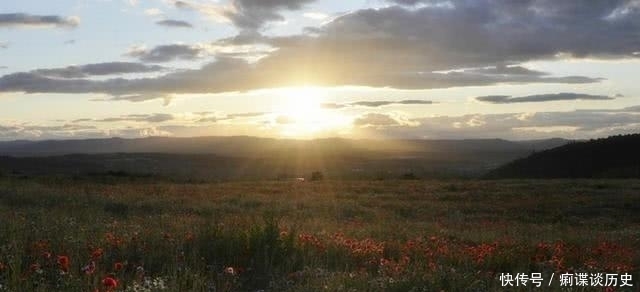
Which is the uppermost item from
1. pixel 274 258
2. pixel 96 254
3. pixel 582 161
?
pixel 96 254

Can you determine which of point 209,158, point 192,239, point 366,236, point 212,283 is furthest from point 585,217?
point 209,158

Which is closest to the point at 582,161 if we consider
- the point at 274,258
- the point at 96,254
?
the point at 274,258

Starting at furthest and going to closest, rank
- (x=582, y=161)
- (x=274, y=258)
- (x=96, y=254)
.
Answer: (x=582, y=161), (x=274, y=258), (x=96, y=254)

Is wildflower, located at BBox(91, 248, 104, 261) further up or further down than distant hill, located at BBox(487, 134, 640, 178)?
further up

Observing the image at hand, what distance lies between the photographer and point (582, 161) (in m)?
59.3

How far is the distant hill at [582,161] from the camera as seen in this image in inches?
2186

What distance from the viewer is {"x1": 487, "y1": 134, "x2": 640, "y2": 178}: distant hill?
55.5 metres

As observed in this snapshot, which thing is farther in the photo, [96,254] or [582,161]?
[582,161]

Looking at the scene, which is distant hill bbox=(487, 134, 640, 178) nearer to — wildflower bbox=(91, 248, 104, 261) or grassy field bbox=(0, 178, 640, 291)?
grassy field bbox=(0, 178, 640, 291)

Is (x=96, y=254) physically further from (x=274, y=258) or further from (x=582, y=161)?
(x=582, y=161)

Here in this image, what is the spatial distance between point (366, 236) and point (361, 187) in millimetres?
22472

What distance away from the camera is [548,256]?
31.4 feet

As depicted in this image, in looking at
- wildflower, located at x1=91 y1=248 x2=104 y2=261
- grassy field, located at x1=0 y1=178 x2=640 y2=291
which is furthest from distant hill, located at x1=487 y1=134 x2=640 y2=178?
wildflower, located at x1=91 y1=248 x2=104 y2=261

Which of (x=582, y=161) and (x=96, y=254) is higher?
(x=96, y=254)
